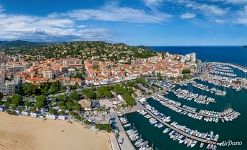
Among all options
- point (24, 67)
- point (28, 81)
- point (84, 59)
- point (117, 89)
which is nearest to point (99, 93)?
point (117, 89)

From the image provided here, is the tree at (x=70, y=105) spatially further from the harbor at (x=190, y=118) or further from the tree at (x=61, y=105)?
the harbor at (x=190, y=118)

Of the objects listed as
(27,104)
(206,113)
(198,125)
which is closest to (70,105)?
(27,104)

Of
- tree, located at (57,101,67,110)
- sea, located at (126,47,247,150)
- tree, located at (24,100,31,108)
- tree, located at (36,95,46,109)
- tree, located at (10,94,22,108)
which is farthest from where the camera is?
tree, located at (10,94,22,108)

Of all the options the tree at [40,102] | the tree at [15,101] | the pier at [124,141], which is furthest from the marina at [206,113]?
the tree at [15,101]

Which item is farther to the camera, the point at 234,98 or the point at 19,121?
the point at 234,98

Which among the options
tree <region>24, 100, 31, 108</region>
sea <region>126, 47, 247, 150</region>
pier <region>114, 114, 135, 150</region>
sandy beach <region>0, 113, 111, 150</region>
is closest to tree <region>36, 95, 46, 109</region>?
tree <region>24, 100, 31, 108</region>

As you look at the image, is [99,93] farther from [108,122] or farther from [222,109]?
[222,109]

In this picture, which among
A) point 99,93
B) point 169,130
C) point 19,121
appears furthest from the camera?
point 99,93

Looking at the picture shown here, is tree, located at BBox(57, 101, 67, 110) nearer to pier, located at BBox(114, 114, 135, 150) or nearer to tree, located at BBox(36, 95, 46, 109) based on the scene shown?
tree, located at BBox(36, 95, 46, 109)
